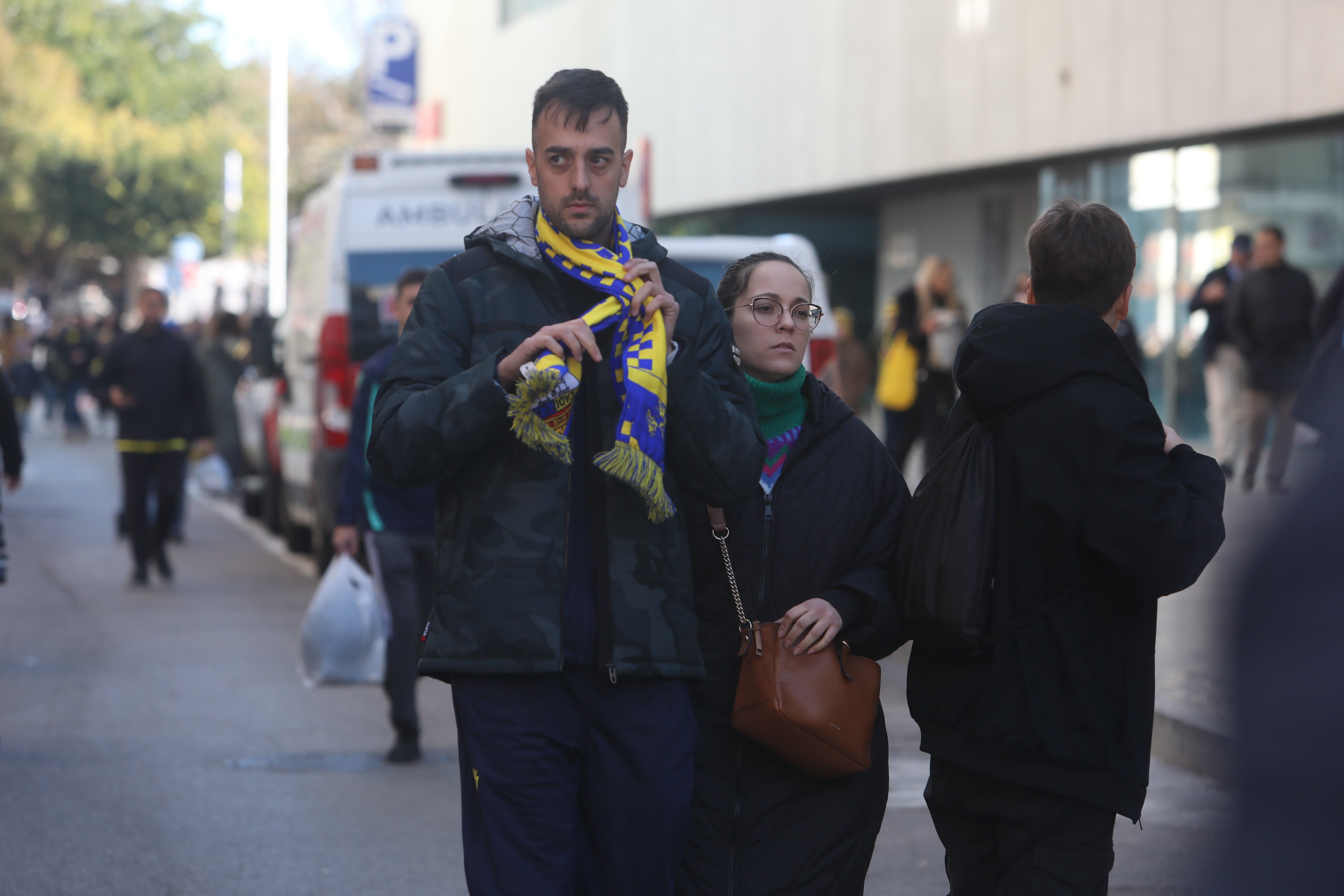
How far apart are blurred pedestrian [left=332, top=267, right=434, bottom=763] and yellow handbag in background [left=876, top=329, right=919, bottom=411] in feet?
24.5

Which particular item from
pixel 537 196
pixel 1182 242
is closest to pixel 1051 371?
pixel 537 196

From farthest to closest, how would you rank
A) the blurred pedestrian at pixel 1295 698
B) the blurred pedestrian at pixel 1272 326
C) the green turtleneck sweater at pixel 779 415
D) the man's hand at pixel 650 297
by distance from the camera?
the blurred pedestrian at pixel 1272 326 < the green turtleneck sweater at pixel 779 415 < the man's hand at pixel 650 297 < the blurred pedestrian at pixel 1295 698

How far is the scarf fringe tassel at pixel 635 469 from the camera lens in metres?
3.07

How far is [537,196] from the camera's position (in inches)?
134

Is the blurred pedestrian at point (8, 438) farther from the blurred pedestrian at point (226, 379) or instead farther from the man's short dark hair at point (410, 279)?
the blurred pedestrian at point (226, 379)

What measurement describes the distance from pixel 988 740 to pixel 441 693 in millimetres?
5782

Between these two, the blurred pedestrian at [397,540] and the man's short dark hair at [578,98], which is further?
the blurred pedestrian at [397,540]

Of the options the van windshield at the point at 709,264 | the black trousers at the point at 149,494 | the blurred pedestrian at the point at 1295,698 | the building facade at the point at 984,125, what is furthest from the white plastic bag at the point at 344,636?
the black trousers at the point at 149,494

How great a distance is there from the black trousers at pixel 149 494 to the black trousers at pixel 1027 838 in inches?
388

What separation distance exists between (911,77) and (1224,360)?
284 inches

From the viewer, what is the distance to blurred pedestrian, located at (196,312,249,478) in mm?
19469

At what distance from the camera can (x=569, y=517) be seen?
323 centimetres

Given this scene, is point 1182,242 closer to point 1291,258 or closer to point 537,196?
point 1291,258

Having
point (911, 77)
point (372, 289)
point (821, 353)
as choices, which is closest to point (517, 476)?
Result: point (821, 353)
